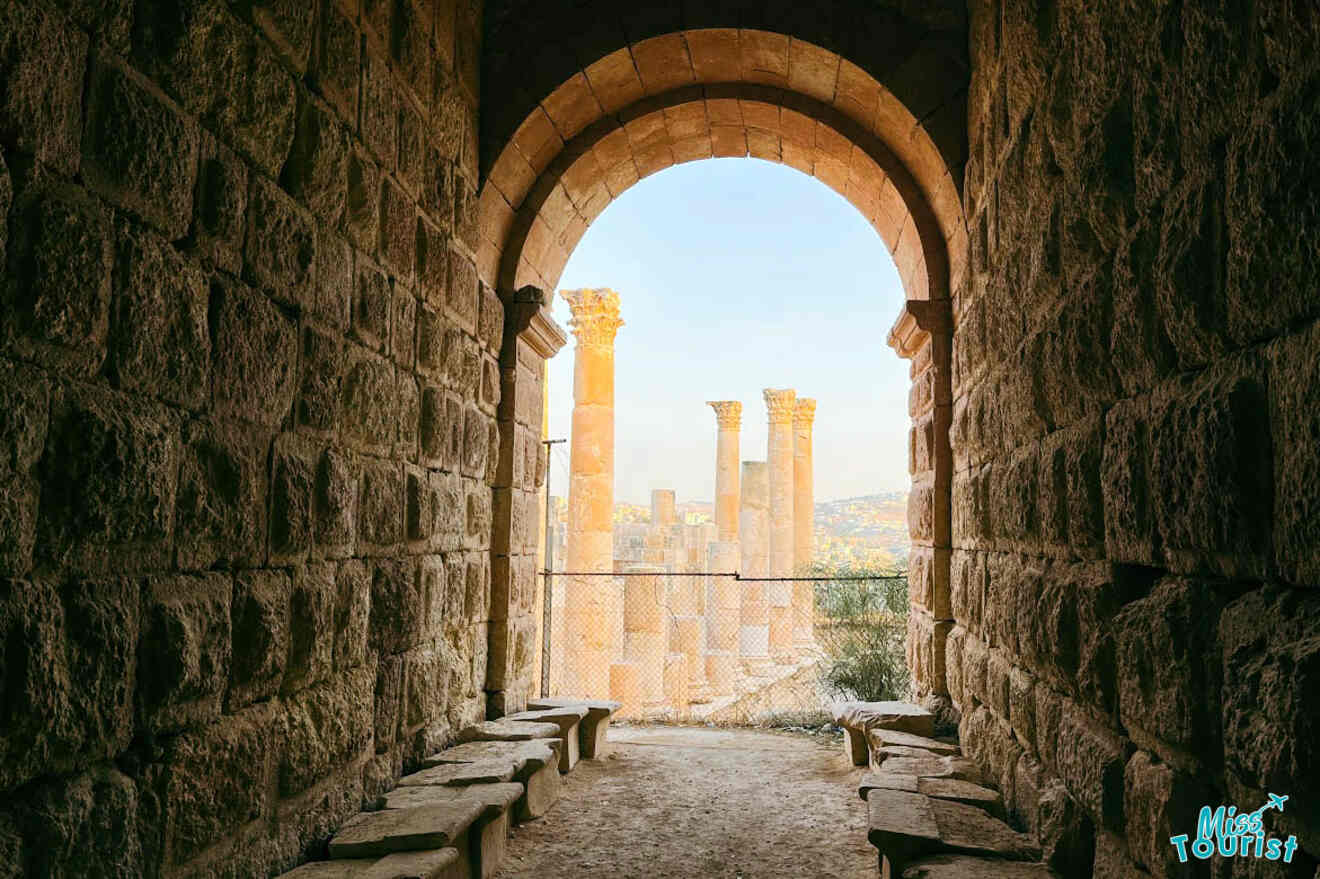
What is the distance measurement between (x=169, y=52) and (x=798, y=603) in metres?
18.3

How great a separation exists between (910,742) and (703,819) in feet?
3.53

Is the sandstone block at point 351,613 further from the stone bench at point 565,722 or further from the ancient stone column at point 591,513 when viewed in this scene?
the ancient stone column at point 591,513

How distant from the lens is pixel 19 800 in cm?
178

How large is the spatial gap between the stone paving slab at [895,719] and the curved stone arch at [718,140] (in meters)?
2.28

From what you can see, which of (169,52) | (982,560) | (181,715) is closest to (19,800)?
(181,715)

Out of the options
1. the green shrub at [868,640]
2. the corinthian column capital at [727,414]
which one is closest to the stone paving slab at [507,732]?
the green shrub at [868,640]

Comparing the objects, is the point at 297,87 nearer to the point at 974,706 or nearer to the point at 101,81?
the point at 101,81

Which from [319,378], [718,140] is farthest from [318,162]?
[718,140]

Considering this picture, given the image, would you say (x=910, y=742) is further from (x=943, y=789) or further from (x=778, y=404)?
(x=778, y=404)

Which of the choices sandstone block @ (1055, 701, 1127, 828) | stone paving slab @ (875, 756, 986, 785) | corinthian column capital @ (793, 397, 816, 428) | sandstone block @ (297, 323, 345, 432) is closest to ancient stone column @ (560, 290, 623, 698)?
stone paving slab @ (875, 756, 986, 785)

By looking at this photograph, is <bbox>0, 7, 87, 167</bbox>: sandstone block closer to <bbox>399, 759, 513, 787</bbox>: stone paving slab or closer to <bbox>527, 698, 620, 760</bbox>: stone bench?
<bbox>399, 759, 513, 787</bbox>: stone paving slab

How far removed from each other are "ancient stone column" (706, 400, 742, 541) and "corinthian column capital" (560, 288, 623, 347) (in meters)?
6.49

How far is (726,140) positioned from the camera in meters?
6.09

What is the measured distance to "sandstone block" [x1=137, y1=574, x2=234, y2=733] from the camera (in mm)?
2193
